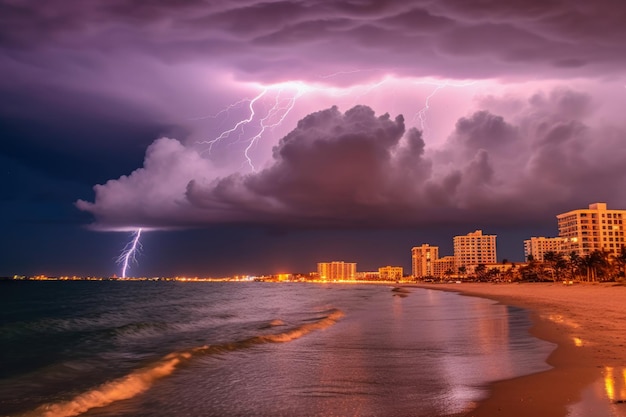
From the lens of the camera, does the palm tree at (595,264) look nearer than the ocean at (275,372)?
No

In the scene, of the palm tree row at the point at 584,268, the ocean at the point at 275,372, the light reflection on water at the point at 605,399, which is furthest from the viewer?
the palm tree row at the point at 584,268

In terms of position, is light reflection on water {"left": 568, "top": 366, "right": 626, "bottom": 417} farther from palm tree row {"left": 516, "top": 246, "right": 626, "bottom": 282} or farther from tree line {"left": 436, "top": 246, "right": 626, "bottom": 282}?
palm tree row {"left": 516, "top": 246, "right": 626, "bottom": 282}

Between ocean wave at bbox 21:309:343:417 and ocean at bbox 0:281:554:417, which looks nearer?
ocean at bbox 0:281:554:417

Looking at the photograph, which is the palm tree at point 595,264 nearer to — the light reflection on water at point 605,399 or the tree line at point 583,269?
the tree line at point 583,269

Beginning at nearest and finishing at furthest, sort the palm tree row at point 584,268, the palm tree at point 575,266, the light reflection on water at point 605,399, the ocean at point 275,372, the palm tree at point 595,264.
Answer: the light reflection on water at point 605,399
the ocean at point 275,372
the palm tree row at point 584,268
the palm tree at point 595,264
the palm tree at point 575,266

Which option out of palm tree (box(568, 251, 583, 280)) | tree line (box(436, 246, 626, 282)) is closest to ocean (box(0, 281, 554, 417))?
tree line (box(436, 246, 626, 282))

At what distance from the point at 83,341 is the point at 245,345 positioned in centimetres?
1075

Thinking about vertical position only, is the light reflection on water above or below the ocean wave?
above

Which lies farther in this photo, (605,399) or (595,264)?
(595,264)

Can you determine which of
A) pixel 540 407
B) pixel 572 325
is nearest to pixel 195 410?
pixel 540 407

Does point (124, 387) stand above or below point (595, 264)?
below

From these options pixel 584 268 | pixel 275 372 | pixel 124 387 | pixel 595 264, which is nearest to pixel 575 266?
pixel 584 268

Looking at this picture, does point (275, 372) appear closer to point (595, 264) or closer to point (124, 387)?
point (124, 387)

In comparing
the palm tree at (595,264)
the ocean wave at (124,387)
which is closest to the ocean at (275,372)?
the ocean wave at (124,387)
